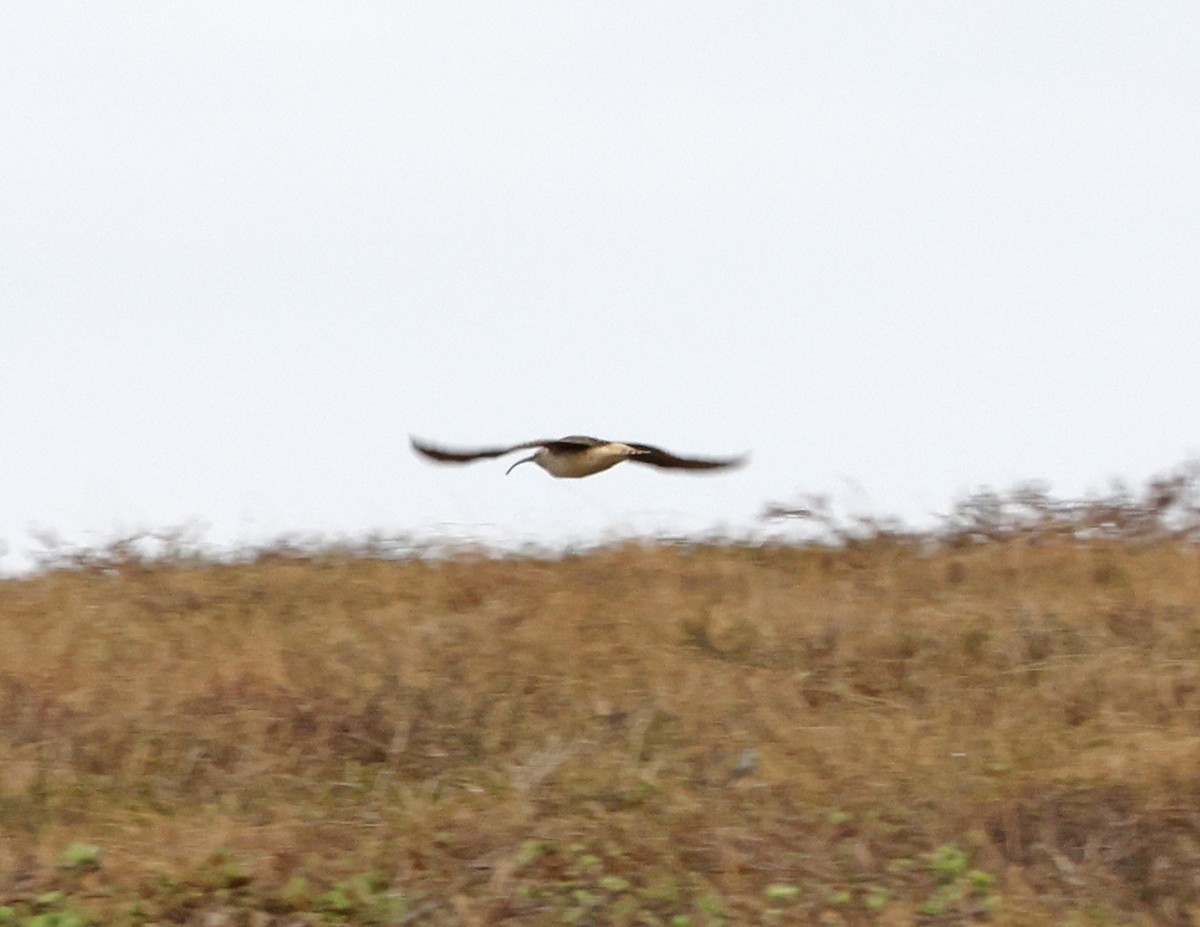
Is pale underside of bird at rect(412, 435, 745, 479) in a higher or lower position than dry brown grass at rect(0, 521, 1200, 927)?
higher

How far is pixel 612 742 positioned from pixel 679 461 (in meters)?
2.62

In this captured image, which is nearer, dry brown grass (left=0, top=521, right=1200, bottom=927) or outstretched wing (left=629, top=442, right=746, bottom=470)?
dry brown grass (left=0, top=521, right=1200, bottom=927)

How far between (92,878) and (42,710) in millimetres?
1283

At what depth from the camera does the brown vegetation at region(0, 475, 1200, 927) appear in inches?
210

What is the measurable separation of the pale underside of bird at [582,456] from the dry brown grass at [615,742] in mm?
447

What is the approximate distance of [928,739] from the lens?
6188mm

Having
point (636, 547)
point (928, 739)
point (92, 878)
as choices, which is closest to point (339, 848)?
point (92, 878)

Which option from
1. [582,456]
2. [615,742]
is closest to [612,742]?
[615,742]

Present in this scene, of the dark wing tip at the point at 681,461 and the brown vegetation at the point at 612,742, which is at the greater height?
the dark wing tip at the point at 681,461

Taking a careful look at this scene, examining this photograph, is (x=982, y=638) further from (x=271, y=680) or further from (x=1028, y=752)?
(x=271, y=680)

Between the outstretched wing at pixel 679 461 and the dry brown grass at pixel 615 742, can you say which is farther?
the outstretched wing at pixel 679 461

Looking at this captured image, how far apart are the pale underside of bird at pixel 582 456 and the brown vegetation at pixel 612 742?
44 cm

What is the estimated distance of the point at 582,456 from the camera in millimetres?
8289

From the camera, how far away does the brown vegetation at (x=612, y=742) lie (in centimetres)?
533
